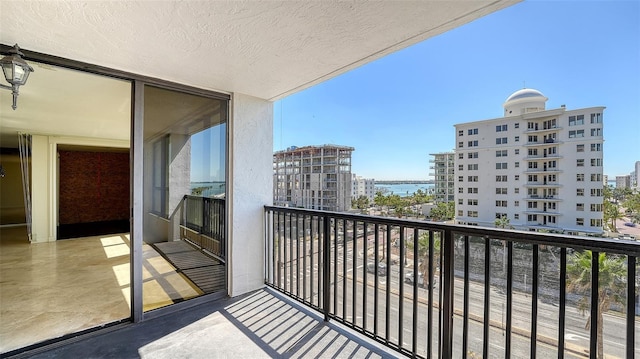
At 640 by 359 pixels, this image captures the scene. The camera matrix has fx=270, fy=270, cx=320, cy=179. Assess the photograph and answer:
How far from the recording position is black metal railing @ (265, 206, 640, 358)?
4.25 feet

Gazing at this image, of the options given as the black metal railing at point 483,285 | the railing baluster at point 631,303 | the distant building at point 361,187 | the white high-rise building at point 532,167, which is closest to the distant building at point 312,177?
the distant building at point 361,187

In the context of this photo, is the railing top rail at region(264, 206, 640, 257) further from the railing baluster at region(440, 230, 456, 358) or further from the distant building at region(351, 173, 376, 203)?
the distant building at region(351, 173, 376, 203)

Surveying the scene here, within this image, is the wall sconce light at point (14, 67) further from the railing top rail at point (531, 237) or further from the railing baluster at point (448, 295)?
the railing baluster at point (448, 295)

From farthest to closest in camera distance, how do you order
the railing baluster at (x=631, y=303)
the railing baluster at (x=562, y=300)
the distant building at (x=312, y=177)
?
the distant building at (x=312, y=177), the railing baluster at (x=562, y=300), the railing baluster at (x=631, y=303)

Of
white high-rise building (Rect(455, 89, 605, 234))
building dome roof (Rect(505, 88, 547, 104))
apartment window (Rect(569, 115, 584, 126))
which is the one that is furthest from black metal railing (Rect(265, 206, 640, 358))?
building dome roof (Rect(505, 88, 547, 104))

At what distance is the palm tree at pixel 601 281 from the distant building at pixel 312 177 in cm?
203

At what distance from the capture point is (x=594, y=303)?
4.21ft

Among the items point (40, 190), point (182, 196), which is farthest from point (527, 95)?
point (40, 190)

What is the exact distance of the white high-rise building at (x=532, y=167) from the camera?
2.17m

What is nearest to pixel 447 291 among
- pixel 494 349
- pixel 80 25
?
pixel 494 349

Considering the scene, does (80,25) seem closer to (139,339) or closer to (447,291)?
(139,339)

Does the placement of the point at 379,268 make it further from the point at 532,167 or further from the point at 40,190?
the point at 40,190

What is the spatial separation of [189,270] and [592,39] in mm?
4893

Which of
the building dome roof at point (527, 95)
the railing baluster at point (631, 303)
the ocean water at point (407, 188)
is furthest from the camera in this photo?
the ocean water at point (407, 188)
